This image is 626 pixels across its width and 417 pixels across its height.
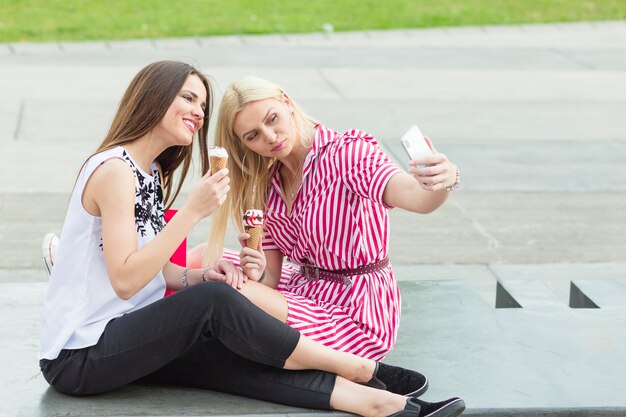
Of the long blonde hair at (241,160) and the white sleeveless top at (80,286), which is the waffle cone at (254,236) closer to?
the long blonde hair at (241,160)

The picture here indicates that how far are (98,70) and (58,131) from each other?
9.70ft

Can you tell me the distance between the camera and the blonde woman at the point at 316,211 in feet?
12.8

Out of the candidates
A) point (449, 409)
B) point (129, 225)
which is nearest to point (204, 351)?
point (129, 225)

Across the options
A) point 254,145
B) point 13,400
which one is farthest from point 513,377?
point 13,400

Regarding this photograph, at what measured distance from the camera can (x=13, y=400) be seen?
12.3 ft

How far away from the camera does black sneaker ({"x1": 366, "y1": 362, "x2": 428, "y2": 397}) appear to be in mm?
3871

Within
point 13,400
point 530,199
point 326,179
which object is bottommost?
point 13,400

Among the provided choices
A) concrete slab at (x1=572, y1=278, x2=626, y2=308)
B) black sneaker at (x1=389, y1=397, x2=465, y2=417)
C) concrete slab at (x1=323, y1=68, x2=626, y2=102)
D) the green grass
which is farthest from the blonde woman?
the green grass

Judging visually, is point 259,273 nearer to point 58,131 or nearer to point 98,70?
→ point 58,131

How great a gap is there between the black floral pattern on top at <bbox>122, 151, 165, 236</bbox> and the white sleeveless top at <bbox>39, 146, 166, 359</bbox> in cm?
1

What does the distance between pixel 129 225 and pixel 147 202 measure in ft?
0.93

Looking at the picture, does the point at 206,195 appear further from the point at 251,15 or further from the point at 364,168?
the point at 251,15

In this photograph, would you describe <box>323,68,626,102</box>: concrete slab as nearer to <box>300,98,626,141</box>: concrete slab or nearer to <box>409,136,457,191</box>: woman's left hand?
<box>300,98,626,141</box>: concrete slab

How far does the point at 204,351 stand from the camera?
12.4ft
